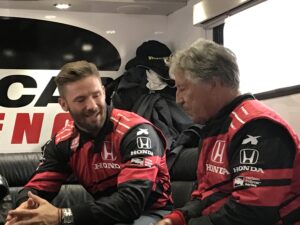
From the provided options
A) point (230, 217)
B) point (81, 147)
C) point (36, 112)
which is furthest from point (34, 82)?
point (230, 217)

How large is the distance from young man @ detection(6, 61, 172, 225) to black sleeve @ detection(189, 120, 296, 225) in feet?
2.05

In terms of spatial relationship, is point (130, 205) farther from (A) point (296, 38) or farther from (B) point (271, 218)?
(A) point (296, 38)

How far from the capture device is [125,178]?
218 centimetres

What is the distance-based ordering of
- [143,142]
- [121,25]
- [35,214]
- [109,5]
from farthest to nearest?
[121,25] → [109,5] → [143,142] → [35,214]

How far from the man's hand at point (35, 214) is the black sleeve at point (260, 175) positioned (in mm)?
775

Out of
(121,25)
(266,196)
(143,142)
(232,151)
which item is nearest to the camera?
(266,196)

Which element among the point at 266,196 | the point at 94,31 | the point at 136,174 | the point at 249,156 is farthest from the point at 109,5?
the point at 266,196

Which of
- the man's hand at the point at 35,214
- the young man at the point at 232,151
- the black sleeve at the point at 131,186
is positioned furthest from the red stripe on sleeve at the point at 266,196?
the man's hand at the point at 35,214

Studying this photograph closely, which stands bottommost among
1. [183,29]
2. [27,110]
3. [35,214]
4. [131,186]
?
[35,214]

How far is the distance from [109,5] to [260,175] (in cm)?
305

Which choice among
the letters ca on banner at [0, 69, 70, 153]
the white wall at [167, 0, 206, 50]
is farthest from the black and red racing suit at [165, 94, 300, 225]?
the letters ca on banner at [0, 69, 70, 153]

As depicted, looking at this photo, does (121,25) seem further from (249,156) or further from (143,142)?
(249,156)

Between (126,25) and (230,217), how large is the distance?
10.7 feet

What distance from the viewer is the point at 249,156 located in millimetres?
1601
